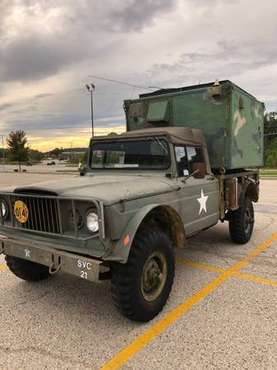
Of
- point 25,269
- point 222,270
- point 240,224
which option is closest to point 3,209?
point 25,269

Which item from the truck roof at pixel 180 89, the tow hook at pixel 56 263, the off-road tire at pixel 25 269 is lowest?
the off-road tire at pixel 25 269

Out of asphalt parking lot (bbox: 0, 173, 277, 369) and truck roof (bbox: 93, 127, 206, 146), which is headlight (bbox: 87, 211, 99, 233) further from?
truck roof (bbox: 93, 127, 206, 146)

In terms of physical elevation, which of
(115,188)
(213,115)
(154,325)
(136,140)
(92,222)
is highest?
(213,115)

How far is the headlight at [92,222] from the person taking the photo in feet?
10.9

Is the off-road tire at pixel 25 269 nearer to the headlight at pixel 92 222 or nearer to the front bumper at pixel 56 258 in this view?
the front bumper at pixel 56 258

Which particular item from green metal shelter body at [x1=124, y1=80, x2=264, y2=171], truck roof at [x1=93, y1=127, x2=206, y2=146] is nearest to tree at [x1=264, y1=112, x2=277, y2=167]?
green metal shelter body at [x1=124, y1=80, x2=264, y2=171]

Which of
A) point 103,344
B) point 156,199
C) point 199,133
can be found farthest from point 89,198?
point 199,133

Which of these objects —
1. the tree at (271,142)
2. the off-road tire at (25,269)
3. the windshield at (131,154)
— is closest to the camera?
the off-road tire at (25,269)

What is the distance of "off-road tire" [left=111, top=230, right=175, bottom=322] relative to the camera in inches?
135

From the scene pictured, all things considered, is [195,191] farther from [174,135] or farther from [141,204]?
[141,204]

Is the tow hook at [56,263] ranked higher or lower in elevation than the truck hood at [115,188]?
lower

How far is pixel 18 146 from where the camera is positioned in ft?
175

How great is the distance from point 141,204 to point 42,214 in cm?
102

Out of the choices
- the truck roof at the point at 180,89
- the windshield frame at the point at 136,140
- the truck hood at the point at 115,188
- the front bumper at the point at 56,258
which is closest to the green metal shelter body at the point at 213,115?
the truck roof at the point at 180,89
